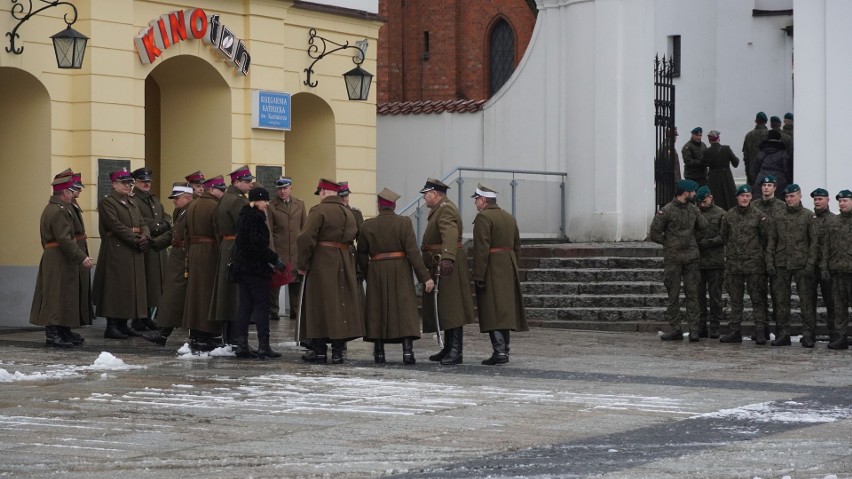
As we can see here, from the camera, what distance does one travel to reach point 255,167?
2020cm

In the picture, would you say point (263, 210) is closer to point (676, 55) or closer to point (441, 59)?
point (676, 55)

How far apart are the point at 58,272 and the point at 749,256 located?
740 cm

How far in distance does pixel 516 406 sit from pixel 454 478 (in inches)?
118

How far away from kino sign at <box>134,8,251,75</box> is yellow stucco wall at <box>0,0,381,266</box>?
3.9 inches

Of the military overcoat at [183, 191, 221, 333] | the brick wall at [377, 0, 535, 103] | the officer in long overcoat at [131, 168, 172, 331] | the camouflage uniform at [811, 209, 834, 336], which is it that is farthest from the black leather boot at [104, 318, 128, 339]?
the brick wall at [377, 0, 535, 103]

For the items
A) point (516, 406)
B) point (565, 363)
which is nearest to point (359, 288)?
point (565, 363)

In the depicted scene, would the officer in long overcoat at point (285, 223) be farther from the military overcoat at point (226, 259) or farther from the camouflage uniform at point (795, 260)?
the camouflage uniform at point (795, 260)

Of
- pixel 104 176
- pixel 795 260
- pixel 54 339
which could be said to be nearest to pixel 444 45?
pixel 104 176

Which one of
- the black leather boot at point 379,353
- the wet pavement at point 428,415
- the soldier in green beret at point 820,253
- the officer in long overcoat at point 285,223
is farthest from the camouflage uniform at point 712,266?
the officer in long overcoat at point 285,223

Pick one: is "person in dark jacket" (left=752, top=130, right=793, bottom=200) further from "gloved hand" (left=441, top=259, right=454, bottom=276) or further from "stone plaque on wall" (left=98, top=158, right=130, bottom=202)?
"stone plaque on wall" (left=98, top=158, right=130, bottom=202)

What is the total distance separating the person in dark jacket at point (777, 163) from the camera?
877 inches

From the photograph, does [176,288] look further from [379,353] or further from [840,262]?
[840,262]

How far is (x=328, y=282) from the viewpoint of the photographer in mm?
14211

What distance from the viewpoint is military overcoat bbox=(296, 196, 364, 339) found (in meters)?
14.2
